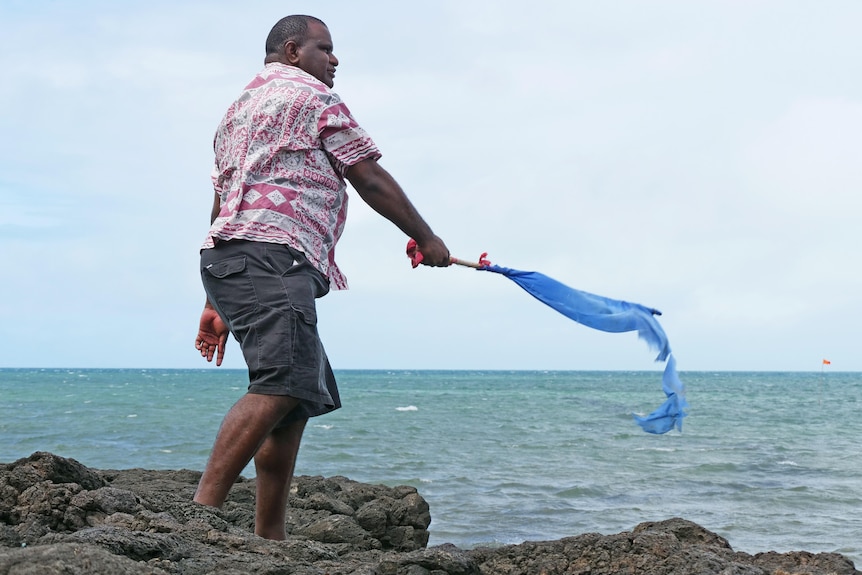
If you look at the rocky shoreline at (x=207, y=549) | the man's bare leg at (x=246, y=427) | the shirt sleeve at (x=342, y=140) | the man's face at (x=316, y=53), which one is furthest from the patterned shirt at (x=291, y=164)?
the rocky shoreline at (x=207, y=549)

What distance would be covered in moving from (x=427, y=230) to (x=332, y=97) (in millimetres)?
528

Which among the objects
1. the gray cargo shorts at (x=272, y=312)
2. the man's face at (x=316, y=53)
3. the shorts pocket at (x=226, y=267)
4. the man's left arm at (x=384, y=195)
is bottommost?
the gray cargo shorts at (x=272, y=312)

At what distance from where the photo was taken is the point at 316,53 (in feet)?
10.4

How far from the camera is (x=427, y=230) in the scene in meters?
3.05

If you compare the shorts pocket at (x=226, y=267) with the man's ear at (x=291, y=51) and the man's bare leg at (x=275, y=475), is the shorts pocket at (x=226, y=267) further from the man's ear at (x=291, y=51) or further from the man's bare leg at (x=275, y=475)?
the man's ear at (x=291, y=51)

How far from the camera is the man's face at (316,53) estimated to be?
124 inches

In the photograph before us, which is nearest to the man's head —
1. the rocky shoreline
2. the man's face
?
the man's face

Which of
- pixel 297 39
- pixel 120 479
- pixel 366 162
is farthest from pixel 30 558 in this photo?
pixel 120 479

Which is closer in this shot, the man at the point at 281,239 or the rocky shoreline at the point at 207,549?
the rocky shoreline at the point at 207,549

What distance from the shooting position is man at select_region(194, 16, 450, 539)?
9.25ft

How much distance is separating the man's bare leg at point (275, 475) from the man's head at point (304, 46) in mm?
1199

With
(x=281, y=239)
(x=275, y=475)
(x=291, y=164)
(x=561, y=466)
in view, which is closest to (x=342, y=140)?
(x=291, y=164)

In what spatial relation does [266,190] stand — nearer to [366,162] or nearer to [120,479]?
[366,162]

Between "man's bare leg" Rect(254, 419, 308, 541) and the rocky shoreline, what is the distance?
0.58 feet
